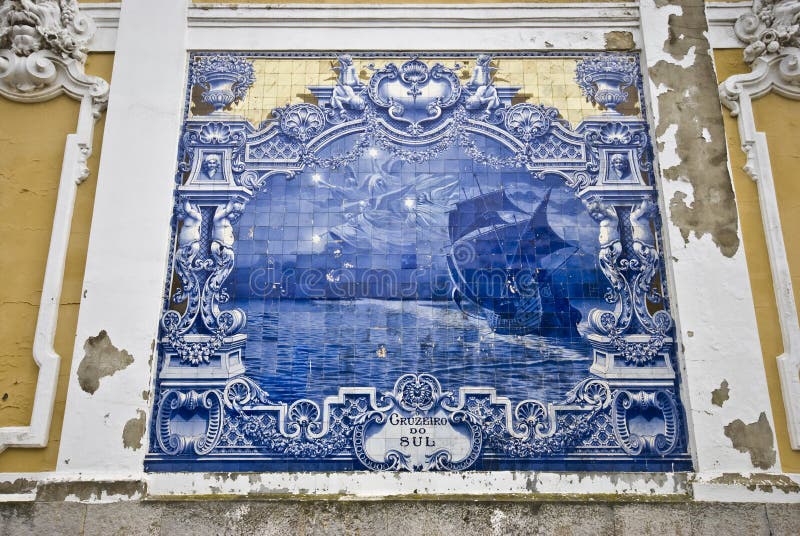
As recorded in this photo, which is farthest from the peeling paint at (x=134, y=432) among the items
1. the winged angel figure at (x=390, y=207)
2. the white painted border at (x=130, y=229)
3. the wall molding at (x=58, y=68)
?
the winged angel figure at (x=390, y=207)

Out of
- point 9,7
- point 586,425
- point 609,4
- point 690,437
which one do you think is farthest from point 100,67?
point 690,437

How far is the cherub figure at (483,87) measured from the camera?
7652mm

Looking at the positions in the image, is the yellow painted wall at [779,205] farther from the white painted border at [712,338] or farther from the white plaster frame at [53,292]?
the white plaster frame at [53,292]

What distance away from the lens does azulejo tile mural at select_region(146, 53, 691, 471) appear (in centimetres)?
659

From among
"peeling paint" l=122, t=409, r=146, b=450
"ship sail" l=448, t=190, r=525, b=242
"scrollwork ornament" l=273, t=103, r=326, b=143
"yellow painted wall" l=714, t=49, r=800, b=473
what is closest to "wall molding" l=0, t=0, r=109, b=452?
"scrollwork ornament" l=273, t=103, r=326, b=143

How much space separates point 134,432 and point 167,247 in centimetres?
157

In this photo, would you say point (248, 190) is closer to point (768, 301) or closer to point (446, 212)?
point (446, 212)

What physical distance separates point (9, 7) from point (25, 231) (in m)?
2.11

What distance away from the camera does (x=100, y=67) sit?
25.1ft

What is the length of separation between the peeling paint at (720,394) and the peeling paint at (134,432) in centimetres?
444

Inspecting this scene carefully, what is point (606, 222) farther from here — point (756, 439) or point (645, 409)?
point (756, 439)

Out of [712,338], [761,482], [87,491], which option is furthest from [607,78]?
[87,491]

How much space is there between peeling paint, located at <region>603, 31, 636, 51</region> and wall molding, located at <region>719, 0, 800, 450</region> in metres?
0.93

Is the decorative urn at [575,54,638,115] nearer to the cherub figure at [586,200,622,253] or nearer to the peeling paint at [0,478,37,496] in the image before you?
the cherub figure at [586,200,622,253]
